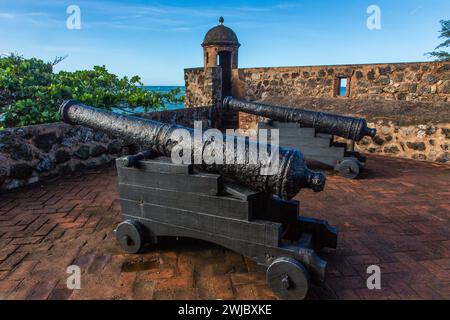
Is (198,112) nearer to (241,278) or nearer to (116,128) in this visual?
(116,128)

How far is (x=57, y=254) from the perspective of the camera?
8.82ft

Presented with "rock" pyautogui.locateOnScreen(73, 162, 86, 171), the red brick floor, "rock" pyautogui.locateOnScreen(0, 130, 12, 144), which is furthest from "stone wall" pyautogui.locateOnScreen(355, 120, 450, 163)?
"rock" pyautogui.locateOnScreen(0, 130, 12, 144)

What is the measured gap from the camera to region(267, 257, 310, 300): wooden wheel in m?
2.03

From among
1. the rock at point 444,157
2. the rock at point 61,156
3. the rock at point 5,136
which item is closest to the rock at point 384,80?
the rock at point 444,157

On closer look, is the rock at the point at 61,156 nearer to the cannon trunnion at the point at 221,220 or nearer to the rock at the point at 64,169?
the rock at the point at 64,169

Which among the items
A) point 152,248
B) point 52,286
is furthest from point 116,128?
point 52,286

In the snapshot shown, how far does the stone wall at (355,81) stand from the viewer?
7.29 m

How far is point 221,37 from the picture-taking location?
14.0 meters

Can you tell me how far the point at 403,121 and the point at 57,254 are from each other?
6701 millimetres

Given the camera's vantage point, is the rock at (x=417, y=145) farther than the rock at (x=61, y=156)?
Yes

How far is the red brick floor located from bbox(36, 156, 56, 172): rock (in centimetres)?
53

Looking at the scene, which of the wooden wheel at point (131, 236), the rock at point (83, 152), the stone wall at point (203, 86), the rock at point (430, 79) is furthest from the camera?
the stone wall at point (203, 86)

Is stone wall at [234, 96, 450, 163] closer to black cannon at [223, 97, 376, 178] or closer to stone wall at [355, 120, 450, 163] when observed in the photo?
stone wall at [355, 120, 450, 163]

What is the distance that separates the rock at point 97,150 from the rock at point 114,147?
130 mm
